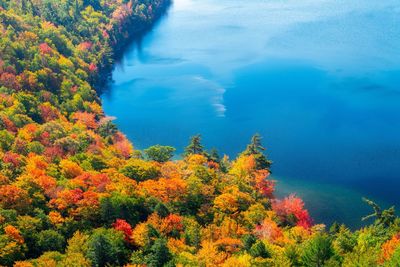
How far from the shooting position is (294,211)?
244 feet

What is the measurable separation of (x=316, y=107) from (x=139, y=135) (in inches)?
1663

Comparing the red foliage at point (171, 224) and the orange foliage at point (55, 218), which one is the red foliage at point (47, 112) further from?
the red foliage at point (171, 224)

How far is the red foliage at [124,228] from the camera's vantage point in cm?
5728

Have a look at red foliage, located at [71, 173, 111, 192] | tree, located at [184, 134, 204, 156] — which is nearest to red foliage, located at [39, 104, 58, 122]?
tree, located at [184, 134, 204, 156]

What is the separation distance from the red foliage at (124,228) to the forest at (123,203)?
129 mm

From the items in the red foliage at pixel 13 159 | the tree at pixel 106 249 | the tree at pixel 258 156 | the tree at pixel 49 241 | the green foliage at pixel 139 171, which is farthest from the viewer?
the tree at pixel 258 156

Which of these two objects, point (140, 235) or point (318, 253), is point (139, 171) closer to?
point (140, 235)

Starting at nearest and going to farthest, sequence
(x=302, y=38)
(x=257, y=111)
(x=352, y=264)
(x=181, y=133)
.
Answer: (x=352, y=264) < (x=181, y=133) < (x=257, y=111) < (x=302, y=38)

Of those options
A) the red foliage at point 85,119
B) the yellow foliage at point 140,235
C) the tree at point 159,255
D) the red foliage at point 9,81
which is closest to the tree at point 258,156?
the yellow foliage at point 140,235

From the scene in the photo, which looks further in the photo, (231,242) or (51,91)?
(51,91)

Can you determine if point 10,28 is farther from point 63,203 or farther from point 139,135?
point 63,203

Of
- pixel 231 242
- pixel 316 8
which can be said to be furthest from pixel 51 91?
pixel 316 8

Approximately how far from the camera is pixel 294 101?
118 m

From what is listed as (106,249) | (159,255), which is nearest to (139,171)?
(106,249)
